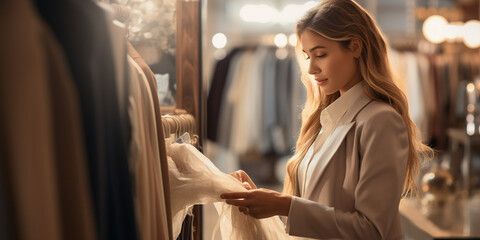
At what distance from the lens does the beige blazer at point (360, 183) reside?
1.33 metres

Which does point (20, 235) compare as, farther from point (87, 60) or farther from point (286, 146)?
point (286, 146)

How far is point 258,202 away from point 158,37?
1.79 ft

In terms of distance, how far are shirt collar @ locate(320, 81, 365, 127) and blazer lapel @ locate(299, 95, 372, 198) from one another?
0.08 ft

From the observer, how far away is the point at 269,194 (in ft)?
4.46

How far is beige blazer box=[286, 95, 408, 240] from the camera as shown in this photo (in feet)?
4.37

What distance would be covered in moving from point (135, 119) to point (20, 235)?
12.0 inches

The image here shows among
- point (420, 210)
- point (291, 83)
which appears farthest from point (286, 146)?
point (420, 210)

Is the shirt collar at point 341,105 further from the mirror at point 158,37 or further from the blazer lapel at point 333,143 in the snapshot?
the mirror at point 158,37

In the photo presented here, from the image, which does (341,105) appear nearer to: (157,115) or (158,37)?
(158,37)

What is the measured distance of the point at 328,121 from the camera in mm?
Answer: 1617

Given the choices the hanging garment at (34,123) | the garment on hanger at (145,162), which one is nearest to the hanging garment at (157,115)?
the garment on hanger at (145,162)

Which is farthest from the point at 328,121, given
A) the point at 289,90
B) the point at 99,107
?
the point at 289,90

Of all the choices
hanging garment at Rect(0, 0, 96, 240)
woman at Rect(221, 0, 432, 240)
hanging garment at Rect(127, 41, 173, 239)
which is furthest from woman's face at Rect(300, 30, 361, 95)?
hanging garment at Rect(0, 0, 96, 240)

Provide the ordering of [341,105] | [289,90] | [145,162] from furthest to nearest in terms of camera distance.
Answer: [289,90] < [341,105] < [145,162]
